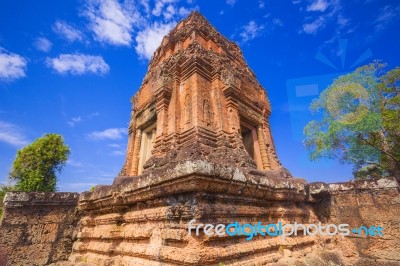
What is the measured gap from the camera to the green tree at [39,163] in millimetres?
16844

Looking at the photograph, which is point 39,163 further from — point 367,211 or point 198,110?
point 367,211

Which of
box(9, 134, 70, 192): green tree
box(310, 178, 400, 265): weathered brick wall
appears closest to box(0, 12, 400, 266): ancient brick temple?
box(310, 178, 400, 265): weathered brick wall

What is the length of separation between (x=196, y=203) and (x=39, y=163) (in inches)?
779

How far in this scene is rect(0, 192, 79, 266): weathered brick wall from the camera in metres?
3.97

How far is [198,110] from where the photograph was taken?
5.11 meters

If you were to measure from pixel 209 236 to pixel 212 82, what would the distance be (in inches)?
174

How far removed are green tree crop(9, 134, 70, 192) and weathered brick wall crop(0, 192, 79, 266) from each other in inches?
604

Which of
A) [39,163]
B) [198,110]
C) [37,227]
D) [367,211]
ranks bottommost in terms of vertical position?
[37,227]

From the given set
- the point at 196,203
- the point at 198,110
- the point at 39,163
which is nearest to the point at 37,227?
the point at 196,203

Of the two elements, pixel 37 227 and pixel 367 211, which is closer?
pixel 367 211

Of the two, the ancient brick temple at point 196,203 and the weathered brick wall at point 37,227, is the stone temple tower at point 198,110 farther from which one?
the weathered brick wall at point 37,227

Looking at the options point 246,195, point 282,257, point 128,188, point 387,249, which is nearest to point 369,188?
point 387,249

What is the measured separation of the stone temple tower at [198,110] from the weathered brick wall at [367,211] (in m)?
1.63

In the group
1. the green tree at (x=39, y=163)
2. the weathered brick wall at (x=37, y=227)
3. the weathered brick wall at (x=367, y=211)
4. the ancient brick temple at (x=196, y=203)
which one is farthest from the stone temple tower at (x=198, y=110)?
the green tree at (x=39, y=163)
